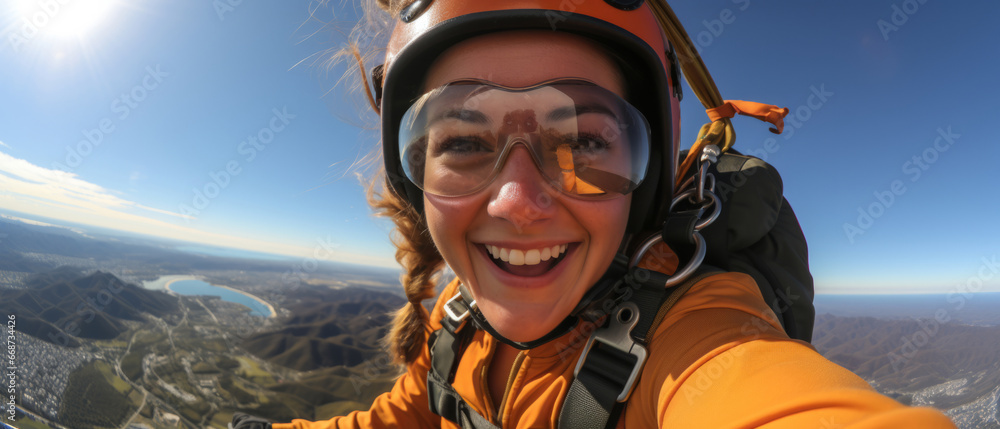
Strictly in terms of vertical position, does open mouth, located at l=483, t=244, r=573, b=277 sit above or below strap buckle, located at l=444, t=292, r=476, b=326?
above

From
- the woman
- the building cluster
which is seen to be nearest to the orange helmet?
the woman

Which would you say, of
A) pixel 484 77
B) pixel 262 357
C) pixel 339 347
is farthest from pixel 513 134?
pixel 339 347

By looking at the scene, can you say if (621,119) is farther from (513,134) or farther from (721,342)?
(721,342)

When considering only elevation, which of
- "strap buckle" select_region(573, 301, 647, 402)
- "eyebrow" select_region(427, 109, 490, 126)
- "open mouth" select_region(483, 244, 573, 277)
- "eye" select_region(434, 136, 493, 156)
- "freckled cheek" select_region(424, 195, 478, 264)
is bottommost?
"strap buckle" select_region(573, 301, 647, 402)

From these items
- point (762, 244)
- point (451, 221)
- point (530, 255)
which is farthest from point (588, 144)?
point (762, 244)

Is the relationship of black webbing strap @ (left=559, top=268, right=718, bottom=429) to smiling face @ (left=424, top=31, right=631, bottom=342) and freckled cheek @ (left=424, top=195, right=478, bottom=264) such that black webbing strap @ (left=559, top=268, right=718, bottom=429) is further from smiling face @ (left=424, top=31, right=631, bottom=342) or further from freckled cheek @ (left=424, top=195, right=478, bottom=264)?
freckled cheek @ (left=424, top=195, right=478, bottom=264)

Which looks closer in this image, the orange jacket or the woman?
the orange jacket

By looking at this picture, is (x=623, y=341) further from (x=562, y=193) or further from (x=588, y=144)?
(x=588, y=144)

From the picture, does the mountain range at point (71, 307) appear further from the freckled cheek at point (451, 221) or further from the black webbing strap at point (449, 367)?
the freckled cheek at point (451, 221)
